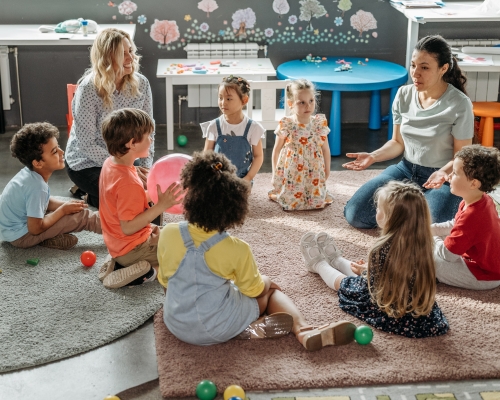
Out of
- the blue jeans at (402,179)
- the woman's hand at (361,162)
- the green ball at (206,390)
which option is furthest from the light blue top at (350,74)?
the green ball at (206,390)

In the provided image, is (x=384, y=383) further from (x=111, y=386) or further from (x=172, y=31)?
(x=172, y=31)

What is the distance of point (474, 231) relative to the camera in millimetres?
2826

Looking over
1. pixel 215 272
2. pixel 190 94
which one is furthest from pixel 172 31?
pixel 215 272

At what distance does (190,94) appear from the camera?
524cm

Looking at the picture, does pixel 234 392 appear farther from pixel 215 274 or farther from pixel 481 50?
pixel 481 50

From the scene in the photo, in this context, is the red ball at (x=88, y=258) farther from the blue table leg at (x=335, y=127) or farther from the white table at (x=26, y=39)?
the blue table leg at (x=335, y=127)

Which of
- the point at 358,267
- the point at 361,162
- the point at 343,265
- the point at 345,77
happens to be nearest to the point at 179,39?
the point at 345,77

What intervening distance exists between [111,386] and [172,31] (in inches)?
134

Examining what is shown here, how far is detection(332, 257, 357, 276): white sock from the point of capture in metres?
3.01

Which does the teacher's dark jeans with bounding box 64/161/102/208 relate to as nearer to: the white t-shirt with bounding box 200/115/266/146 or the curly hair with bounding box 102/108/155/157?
the white t-shirt with bounding box 200/115/266/146

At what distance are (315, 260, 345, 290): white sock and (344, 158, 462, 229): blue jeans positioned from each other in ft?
1.98

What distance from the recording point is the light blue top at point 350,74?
4629 mm

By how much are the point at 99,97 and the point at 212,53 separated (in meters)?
1.69

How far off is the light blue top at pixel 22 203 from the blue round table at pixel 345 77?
2.11 meters
